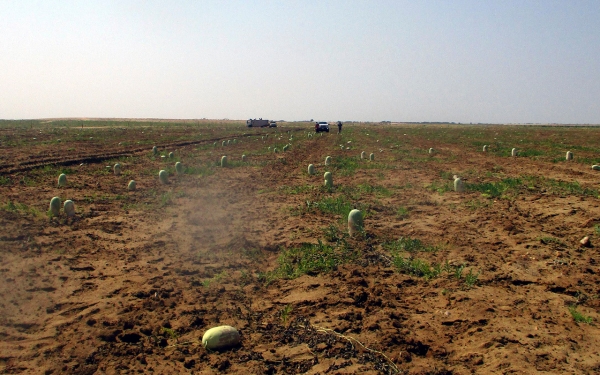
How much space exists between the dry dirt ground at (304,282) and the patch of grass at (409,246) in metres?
0.03

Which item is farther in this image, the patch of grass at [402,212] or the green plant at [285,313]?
the patch of grass at [402,212]

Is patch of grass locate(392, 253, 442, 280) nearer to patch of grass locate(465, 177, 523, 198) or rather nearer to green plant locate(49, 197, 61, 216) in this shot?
patch of grass locate(465, 177, 523, 198)

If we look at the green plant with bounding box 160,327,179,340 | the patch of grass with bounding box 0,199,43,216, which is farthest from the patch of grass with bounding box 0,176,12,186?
the green plant with bounding box 160,327,179,340

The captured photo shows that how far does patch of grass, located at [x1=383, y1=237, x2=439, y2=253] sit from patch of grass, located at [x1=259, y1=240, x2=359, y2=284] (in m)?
0.64

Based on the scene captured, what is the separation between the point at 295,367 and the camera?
3861mm

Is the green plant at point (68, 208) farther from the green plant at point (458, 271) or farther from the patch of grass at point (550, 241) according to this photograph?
the patch of grass at point (550, 241)

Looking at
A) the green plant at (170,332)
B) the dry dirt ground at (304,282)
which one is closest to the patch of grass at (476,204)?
the dry dirt ground at (304,282)

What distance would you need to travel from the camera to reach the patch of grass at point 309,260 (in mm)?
6152

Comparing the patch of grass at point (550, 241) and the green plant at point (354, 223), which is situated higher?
the green plant at point (354, 223)

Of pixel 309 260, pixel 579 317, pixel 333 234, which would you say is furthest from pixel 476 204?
pixel 579 317

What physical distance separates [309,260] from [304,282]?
0.79 meters

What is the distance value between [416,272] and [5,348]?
4.65m

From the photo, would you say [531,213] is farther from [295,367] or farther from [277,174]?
[277,174]

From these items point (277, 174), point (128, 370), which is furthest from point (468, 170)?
point (128, 370)
